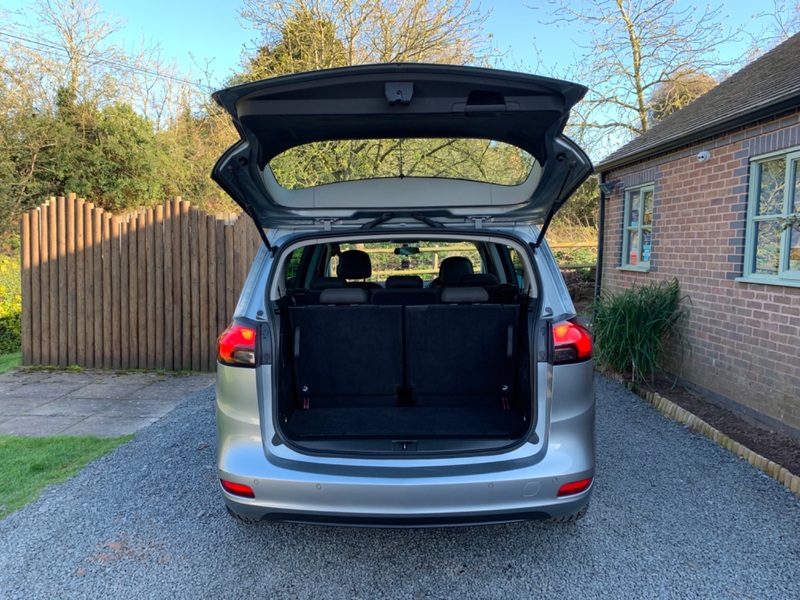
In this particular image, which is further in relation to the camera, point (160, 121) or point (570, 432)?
point (160, 121)

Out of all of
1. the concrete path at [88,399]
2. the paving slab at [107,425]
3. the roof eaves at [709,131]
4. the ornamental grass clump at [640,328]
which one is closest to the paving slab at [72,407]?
the concrete path at [88,399]

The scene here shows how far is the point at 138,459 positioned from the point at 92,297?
365cm

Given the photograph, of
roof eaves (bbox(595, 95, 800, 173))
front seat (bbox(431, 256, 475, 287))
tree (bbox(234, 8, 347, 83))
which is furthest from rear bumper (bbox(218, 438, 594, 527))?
tree (bbox(234, 8, 347, 83))

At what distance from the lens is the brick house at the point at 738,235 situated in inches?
176

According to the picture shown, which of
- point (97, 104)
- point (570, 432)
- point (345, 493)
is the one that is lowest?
point (345, 493)

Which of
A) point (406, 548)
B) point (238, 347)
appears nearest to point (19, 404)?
point (238, 347)

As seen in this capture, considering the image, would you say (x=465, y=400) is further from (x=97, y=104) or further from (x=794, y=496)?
(x=97, y=104)

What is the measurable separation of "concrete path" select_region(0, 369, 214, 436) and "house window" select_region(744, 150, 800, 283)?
5754 millimetres

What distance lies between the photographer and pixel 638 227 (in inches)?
295

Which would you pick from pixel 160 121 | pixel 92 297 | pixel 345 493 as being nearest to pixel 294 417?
pixel 345 493

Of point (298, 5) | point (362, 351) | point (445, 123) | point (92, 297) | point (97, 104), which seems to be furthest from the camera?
point (97, 104)

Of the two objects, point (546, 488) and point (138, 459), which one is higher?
point (546, 488)

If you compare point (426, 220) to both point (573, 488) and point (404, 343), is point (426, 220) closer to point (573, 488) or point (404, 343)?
point (404, 343)

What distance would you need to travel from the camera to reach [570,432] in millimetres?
2373
